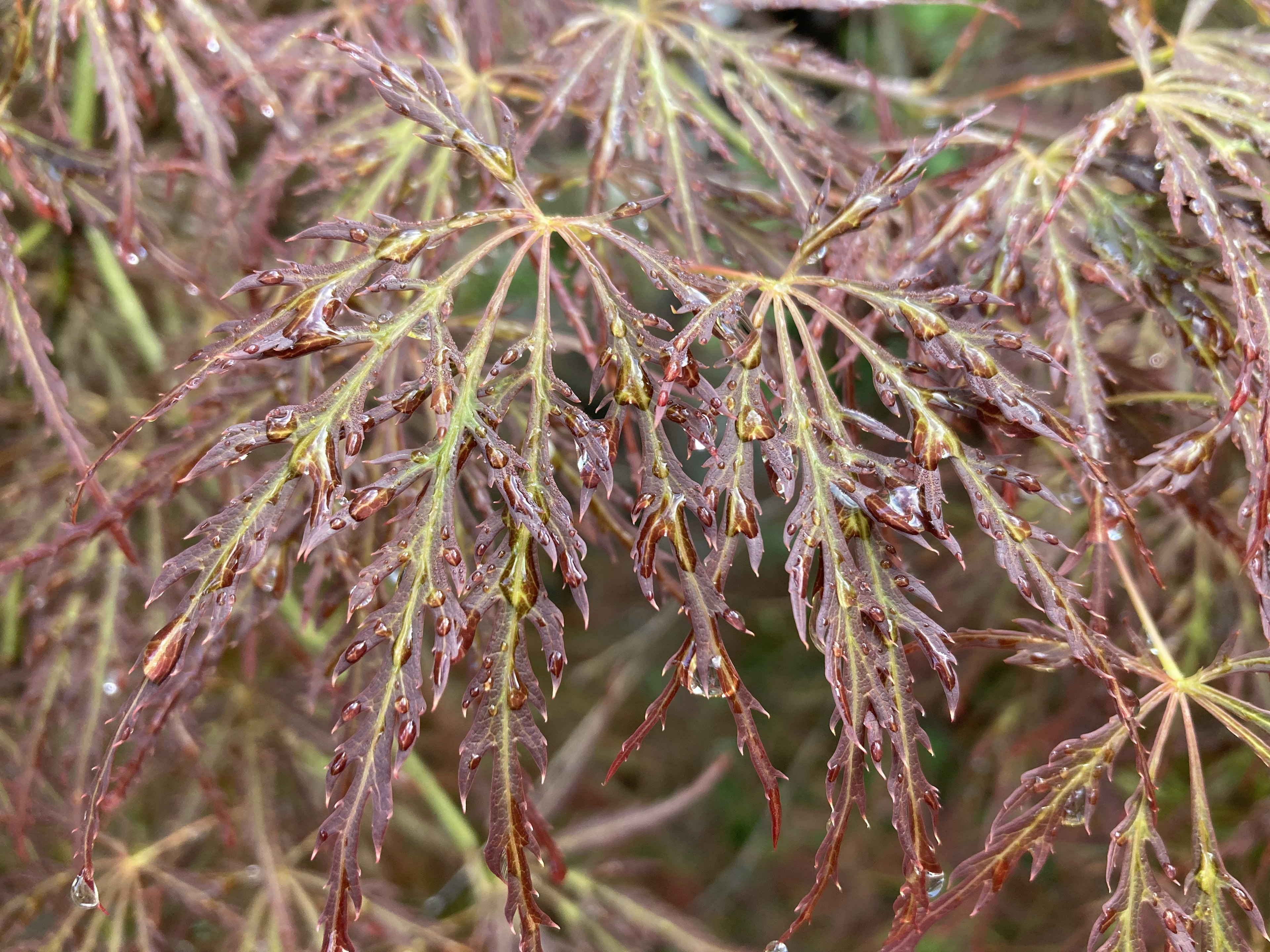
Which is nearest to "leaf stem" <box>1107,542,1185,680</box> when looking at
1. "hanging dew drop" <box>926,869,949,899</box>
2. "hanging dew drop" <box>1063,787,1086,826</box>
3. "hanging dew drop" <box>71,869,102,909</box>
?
"hanging dew drop" <box>1063,787,1086,826</box>

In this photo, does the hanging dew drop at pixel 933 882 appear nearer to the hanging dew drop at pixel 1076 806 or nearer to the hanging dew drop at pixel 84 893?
the hanging dew drop at pixel 1076 806

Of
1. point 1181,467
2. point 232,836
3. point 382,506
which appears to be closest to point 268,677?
point 232,836

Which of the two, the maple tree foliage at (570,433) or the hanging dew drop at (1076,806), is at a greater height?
the maple tree foliage at (570,433)

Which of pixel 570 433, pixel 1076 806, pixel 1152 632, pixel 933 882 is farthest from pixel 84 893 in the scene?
pixel 1152 632

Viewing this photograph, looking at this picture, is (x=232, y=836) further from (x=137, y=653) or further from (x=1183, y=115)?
(x=1183, y=115)

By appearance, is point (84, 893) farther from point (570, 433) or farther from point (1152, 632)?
point (1152, 632)

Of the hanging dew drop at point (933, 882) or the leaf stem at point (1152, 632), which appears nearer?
the hanging dew drop at point (933, 882)

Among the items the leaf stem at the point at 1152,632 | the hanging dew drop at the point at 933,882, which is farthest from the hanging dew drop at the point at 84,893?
the leaf stem at the point at 1152,632
